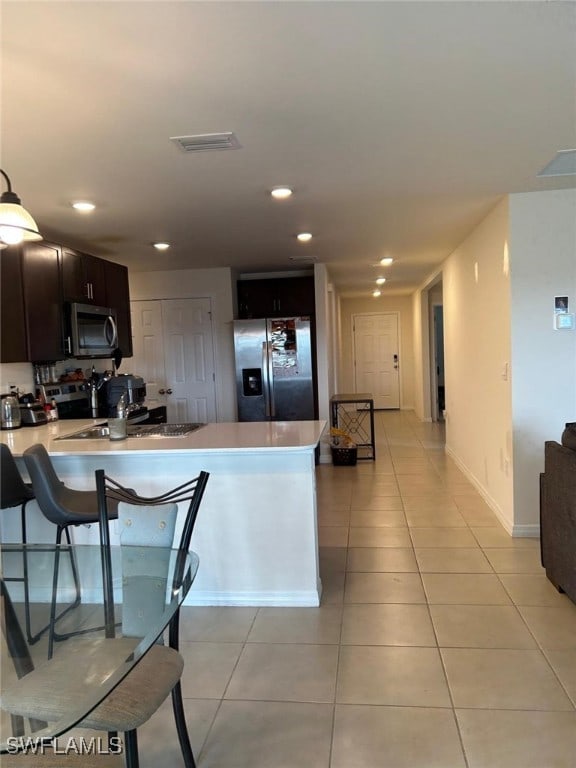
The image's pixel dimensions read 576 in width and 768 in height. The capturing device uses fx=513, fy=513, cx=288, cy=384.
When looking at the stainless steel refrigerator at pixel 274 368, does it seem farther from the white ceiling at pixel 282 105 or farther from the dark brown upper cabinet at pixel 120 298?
the white ceiling at pixel 282 105

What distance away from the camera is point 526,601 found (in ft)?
8.64

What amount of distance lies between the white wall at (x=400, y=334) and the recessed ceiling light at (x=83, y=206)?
7276mm

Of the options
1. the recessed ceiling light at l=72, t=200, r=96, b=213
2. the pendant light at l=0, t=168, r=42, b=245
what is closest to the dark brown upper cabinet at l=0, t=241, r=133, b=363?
the recessed ceiling light at l=72, t=200, r=96, b=213

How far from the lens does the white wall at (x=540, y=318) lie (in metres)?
3.33

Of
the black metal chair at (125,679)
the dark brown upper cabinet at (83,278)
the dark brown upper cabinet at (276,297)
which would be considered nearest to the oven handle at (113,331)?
the dark brown upper cabinet at (83,278)

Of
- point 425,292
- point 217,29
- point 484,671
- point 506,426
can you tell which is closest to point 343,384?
point 425,292

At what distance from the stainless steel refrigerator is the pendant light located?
12.3 ft

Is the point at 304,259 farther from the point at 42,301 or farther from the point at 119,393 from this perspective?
the point at 42,301

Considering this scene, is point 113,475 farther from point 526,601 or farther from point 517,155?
point 517,155

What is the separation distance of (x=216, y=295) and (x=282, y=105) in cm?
402

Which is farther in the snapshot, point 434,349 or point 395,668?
point 434,349

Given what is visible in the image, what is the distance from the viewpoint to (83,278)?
13.8 feet

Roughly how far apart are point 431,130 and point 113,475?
7.72ft

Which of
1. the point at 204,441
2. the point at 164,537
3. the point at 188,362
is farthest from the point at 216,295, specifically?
the point at 164,537
